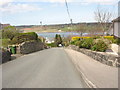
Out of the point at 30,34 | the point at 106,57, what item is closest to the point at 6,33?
the point at 30,34

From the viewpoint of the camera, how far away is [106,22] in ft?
214

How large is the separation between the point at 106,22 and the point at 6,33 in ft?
96.8

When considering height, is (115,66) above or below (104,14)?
below

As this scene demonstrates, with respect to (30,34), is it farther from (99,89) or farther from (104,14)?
(99,89)

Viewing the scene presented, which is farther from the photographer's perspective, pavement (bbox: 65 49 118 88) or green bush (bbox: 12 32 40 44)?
green bush (bbox: 12 32 40 44)

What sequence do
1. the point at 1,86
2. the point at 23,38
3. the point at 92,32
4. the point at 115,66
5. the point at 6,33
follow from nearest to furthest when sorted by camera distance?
the point at 1,86 < the point at 115,66 < the point at 23,38 < the point at 6,33 < the point at 92,32

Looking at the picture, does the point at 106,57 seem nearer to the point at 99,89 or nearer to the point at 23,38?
the point at 99,89

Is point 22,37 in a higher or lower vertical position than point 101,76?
higher

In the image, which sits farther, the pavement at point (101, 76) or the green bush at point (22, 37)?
the green bush at point (22, 37)

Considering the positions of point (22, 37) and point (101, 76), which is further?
point (22, 37)

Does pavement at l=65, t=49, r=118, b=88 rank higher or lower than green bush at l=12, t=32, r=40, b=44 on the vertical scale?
lower

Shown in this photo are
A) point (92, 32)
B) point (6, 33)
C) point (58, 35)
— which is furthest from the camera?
point (58, 35)

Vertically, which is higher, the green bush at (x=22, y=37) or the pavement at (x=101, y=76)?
the green bush at (x=22, y=37)

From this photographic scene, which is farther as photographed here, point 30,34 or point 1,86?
point 30,34
